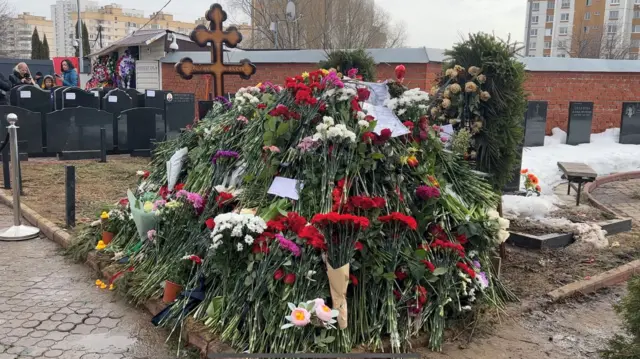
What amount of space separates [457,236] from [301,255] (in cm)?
127

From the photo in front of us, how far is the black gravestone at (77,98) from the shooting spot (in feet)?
40.8

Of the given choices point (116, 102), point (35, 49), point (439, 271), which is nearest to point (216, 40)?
point (116, 102)

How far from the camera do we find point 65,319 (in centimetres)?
401

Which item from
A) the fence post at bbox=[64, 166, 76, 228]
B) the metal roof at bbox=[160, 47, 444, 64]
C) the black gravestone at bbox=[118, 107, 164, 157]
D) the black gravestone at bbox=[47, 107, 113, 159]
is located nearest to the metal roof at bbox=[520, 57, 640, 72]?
the metal roof at bbox=[160, 47, 444, 64]

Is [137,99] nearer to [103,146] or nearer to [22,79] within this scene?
[22,79]

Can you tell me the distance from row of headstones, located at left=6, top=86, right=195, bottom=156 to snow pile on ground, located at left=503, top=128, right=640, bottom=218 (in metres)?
7.66

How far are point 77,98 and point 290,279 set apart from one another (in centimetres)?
1097

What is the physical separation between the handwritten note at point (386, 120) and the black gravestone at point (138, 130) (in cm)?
837

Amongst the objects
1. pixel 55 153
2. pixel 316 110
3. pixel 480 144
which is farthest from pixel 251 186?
pixel 55 153

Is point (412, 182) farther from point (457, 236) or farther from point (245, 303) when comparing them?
point (245, 303)

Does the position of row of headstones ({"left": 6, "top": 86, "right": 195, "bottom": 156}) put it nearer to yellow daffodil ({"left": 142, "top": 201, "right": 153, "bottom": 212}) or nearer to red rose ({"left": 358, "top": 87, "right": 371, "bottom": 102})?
yellow daffodil ({"left": 142, "top": 201, "right": 153, "bottom": 212})

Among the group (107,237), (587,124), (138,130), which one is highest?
(587,124)

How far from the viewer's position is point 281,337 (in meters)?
3.27

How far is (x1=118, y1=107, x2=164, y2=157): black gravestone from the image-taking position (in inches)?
464
